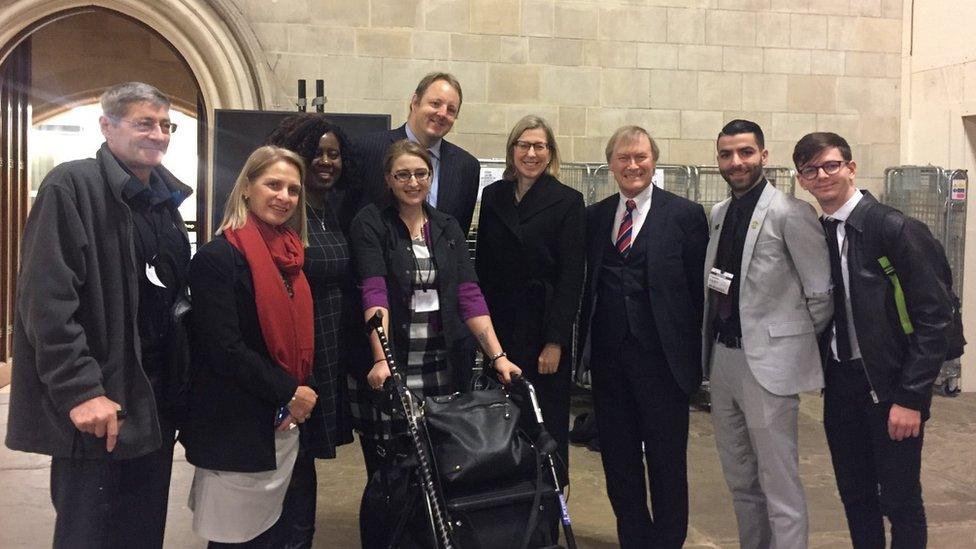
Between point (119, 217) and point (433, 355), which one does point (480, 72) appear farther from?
point (119, 217)

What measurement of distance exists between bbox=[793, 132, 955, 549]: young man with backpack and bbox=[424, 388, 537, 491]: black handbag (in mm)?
1060

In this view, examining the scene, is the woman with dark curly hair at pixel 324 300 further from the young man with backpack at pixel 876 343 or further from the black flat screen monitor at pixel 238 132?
the black flat screen monitor at pixel 238 132

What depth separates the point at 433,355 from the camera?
265 centimetres

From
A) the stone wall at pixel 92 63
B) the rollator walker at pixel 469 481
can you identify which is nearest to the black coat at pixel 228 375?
the rollator walker at pixel 469 481

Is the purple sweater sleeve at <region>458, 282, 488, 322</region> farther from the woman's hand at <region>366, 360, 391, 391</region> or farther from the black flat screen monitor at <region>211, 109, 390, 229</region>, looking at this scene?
the black flat screen monitor at <region>211, 109, 390, 229</region>

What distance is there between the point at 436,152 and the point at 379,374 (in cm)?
104

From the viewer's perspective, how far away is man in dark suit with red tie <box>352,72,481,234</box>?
294 cm

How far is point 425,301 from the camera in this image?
2.62m

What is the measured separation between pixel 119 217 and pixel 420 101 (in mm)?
1236

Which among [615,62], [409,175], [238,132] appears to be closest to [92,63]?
[238,132]

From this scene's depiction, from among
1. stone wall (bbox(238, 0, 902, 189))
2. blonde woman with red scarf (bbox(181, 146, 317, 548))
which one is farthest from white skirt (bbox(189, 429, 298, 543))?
stone wall (bbox(238, 0, 902, 189))

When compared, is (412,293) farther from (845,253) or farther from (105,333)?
(845,253)

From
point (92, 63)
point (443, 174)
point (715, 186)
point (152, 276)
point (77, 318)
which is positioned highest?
point (92, 63)

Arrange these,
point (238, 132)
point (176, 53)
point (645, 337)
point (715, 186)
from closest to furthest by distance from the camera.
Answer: point (645, 337) < point (238, 132) < point (176, 53) < point (715, 186)
